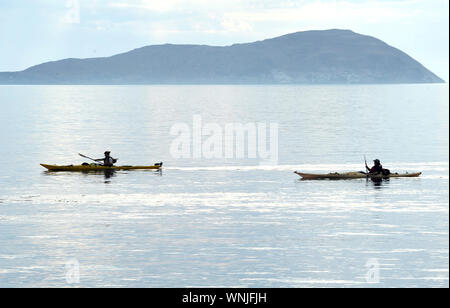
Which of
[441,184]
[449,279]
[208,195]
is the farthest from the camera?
[441,184]

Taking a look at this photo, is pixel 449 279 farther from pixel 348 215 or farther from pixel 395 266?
pixel 348 215

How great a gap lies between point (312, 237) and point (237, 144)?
5694 centimetres

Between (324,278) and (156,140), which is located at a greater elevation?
(156,140)

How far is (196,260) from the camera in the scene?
3297 cm

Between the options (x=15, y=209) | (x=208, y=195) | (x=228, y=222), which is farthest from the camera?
(x=208, y=195)

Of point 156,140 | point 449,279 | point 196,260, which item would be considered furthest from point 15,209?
point 156,140

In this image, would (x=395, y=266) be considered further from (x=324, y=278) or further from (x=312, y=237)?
(x=312, y=237)

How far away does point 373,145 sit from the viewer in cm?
9625

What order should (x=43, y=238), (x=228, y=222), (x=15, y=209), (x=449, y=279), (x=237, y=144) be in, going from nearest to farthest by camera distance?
(x=449, y=279) < (x=43, y=238) < (x=228, y=222) < (x=15, y=209) < (x=237, y=144)

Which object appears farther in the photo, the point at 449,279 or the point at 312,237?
the point at 312,237

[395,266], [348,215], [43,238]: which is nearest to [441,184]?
[348,215]

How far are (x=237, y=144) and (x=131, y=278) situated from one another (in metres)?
64.5

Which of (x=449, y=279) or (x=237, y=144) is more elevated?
(x=237, y=144)

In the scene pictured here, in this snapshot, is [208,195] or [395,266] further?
[208,195]
